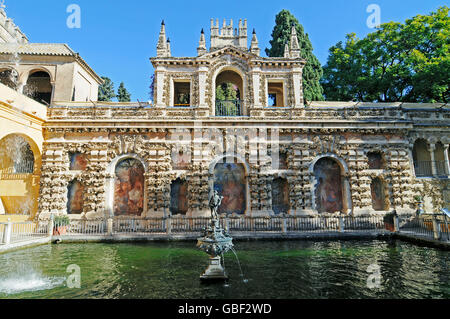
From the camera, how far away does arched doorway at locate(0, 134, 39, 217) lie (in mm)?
19453

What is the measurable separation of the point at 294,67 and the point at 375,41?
12.7 meters

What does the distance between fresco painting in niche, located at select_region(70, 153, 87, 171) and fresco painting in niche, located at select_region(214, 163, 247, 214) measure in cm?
1047

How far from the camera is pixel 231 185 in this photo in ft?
67.5

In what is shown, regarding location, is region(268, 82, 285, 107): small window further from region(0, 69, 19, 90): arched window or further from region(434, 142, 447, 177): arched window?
region(0, 69, 19, 90): arched window

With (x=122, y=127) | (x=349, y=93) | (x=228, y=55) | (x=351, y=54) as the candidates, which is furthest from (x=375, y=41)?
(x=122, y=127)

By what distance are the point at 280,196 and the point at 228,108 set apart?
8874 millimetres

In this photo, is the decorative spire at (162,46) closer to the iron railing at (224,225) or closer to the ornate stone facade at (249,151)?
the ornate stone facade at (249,151)

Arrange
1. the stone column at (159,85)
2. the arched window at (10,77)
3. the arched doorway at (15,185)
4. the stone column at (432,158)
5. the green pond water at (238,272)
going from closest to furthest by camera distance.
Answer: the green pond water at (238,272) < the arched doorway at (15,185) < the stone column at (432,158) < the stone column at (159,85) < the arched window at (10,77)

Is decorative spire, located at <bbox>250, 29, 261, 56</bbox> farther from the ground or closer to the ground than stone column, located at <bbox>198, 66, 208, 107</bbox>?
farther from the ground

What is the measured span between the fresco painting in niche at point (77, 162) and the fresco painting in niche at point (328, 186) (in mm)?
18593

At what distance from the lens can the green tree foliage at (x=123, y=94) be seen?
46.7 metres

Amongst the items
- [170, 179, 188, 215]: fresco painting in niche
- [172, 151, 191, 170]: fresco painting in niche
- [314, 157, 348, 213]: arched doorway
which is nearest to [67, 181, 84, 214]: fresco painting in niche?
[170, 179, 188, 215]: fresco painting in niche

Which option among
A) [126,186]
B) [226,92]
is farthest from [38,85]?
[226,92]

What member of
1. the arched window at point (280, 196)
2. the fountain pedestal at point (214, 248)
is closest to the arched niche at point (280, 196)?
the arched window at point (280, 196)
